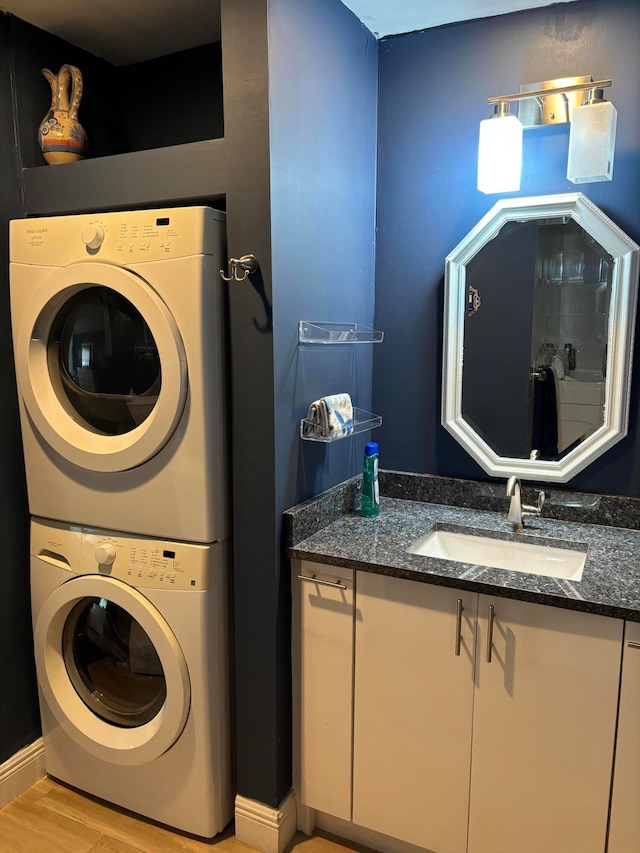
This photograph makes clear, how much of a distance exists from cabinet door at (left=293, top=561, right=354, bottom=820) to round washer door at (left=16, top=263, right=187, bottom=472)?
56 centimetres

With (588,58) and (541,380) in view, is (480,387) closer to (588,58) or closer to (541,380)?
(541,380)

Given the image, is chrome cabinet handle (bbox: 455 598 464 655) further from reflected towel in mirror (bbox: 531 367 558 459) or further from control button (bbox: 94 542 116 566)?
control button (bbox: 94 542 116 566)

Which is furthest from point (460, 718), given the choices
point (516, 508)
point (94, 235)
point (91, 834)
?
point (94, 235)

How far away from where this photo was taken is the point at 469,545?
1895 millimetres

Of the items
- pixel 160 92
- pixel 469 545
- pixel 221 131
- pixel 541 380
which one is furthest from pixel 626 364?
pixel 160 92

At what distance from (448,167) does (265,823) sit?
2.00m

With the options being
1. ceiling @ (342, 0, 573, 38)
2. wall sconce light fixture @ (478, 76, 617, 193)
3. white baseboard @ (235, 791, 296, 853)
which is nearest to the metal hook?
wall sconce light fixture @ (478, 76, 617, 193)

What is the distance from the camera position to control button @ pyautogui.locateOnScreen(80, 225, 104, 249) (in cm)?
167

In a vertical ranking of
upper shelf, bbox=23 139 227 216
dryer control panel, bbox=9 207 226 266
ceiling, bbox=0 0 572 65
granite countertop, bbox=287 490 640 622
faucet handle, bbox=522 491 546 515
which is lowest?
granite countertop, bbox=287 490 640 622

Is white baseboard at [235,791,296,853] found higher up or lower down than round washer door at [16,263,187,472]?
lower down

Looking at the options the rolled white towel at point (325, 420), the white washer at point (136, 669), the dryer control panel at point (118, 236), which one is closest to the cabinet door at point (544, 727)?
the rolled white towel at point (325, 420)

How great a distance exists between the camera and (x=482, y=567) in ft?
5.23

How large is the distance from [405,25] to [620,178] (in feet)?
2.64

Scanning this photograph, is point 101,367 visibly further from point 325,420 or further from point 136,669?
point 136,669
